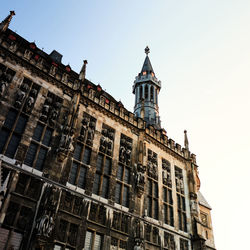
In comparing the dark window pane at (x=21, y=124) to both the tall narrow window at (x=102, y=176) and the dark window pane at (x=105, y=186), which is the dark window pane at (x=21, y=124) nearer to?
the tall narrow window at (x=102, y=176)

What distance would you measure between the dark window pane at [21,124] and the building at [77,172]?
6 cm

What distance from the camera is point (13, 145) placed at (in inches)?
571

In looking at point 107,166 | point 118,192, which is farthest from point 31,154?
point 118,192

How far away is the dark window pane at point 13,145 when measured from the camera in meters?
14.2

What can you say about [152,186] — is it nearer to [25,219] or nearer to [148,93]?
[25,219]

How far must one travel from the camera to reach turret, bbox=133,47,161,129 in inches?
1273

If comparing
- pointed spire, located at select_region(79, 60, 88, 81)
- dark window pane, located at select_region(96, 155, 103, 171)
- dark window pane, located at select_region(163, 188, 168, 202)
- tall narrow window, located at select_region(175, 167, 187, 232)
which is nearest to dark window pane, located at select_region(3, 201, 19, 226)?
dark window pane, located at select_region(96, 155, 103, 171)

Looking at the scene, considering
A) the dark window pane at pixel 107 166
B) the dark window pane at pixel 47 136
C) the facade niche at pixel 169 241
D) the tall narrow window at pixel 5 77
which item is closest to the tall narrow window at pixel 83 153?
the dark window pane at pixel 107 166

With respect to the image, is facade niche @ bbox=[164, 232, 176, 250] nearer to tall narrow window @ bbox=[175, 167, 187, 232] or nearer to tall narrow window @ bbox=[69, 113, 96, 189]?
tall narrow window @ bbox=[175, 167, 187, 232]

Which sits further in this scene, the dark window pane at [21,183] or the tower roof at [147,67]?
the tower roof at [147,67]

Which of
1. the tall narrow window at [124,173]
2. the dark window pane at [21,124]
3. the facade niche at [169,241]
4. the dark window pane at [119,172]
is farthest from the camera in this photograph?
the dark window pane at [119,172]

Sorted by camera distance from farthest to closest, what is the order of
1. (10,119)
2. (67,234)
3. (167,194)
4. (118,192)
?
1. (167,194)
2. (118,192)
3. (10,119)
4. (67,234)

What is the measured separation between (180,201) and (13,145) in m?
14.4

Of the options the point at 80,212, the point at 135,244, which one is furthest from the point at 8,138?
the point at 135,244
